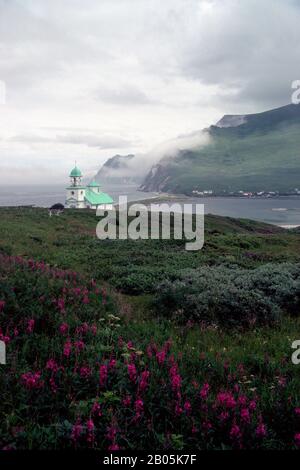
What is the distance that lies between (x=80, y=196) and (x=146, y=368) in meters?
110

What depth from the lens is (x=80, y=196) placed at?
4429 inches

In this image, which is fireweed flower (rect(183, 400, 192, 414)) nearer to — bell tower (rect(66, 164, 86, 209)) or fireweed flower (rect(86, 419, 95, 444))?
fireweed flower (rect(86, 419, 95, 444))

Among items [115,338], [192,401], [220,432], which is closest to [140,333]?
[115,338]

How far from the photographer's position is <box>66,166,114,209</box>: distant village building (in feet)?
367

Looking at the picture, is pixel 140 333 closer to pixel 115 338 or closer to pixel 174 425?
pixel 115 338

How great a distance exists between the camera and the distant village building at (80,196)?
112 metres

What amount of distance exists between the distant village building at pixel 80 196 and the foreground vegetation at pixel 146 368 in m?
102

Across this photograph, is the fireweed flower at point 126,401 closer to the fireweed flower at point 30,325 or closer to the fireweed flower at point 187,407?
the fireweed flower at point 187,407

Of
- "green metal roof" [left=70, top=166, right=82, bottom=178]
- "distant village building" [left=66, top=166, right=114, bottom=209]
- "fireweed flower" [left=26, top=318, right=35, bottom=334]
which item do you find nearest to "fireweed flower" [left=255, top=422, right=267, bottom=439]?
"fireweed flower" [left=26, top=318, right=35, bottom=334]

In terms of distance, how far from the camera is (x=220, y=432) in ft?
14.4

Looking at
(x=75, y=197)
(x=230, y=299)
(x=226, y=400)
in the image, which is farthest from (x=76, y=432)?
(x=75, y=197)

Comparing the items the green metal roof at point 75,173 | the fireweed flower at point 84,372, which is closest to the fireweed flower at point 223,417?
the fireweed flower at point 84,372

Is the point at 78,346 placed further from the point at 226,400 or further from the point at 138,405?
the point at 226,400

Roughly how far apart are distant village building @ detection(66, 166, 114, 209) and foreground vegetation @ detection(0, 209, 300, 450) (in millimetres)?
101919
